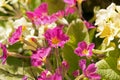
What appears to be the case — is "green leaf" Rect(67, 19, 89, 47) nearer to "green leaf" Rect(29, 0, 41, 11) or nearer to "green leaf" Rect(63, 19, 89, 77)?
"green leaf" Rect(63, 19, 89, 77)

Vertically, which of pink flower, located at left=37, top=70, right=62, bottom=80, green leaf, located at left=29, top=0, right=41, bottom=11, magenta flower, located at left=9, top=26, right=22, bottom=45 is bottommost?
pink flower, located at left=37, top=70, right=62, bottom=80

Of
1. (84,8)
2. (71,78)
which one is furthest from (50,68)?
(84,8)

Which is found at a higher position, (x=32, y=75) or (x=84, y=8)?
(x=84, y=8)

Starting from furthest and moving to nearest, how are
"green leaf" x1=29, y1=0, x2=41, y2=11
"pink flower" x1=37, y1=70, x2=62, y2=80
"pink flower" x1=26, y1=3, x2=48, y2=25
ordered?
"green leaf" x1=29, y1=0, x2=41, y2=11 → "pink flower" x1=26, y1=3, x2=48, y2=25 → "pink flower" x1=37, y1=70, x2=62, y2=80

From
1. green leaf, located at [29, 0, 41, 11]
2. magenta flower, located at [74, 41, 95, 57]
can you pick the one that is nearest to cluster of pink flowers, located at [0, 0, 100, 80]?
magenta flower, located at [74, 41, 95, 57]

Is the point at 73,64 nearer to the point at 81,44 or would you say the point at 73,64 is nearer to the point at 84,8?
the point at 81,44

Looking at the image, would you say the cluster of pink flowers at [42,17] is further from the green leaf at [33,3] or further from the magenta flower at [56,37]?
the green leaf at [33,3]
